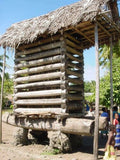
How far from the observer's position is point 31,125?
25.6ft

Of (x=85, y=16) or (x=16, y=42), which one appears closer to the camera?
(x=85, y=16)

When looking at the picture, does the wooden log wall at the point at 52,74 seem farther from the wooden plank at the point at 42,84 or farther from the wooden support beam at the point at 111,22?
the wooden support beam at the point at 111,22

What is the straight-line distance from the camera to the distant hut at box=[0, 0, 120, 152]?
683 centimetres

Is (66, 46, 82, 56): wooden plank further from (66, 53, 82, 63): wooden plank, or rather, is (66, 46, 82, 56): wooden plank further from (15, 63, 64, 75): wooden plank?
(15, 63, 64, 75): wooden plank

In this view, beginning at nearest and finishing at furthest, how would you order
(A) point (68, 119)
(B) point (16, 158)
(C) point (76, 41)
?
(B) point (16, 158) → (A) point (68, 119) → (C) point (76, 41)

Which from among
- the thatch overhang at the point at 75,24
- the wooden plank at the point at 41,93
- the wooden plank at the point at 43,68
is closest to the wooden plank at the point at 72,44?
the thatch overhang at the point at 75,24

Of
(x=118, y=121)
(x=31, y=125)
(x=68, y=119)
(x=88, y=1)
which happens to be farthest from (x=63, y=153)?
(x=88, y=1)

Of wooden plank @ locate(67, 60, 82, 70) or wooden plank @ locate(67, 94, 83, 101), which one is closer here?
wooden plank @ locate(67, 94, 83, 101)

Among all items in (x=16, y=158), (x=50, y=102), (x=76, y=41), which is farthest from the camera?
(x=76, y=41)

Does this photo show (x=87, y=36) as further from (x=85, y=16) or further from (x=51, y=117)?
(x=51, y=117)

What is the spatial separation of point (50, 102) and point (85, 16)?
329 centimetres

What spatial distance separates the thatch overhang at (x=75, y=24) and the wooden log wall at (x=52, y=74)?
45cm

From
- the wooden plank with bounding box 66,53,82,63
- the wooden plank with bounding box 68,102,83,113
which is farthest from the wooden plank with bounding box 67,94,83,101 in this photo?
the wooden plank with bounding box 66,53,82,63

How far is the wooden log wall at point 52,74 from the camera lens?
7.27m
